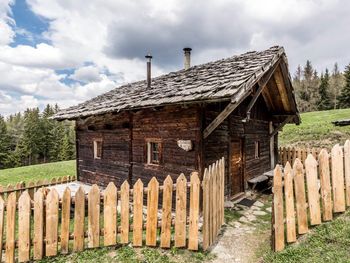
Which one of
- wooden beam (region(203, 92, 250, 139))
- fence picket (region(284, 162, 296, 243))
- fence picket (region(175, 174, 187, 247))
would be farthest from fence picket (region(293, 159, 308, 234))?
fence picket (region(175, 174, 187, 247))

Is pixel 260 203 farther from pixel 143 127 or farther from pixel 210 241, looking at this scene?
pixel 143 127

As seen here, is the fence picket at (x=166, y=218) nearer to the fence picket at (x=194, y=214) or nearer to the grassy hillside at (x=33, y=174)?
the fence picket at (x=194, y=214)

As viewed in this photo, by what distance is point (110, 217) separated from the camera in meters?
5.71

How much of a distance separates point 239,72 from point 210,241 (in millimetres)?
4861

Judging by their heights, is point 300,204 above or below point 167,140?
below

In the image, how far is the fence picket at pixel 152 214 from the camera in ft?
18.7

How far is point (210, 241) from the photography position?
562 cm

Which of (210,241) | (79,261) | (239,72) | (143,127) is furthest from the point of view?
(143,127)

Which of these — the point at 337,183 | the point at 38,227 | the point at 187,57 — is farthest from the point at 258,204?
the point at 187,57

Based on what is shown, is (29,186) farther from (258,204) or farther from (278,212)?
(278,212)

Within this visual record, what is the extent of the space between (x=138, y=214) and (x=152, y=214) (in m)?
0.31

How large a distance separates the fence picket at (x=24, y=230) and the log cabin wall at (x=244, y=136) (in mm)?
4824

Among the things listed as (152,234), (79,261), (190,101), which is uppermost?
(190,101)

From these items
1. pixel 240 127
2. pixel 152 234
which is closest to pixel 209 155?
pixel 240 127
